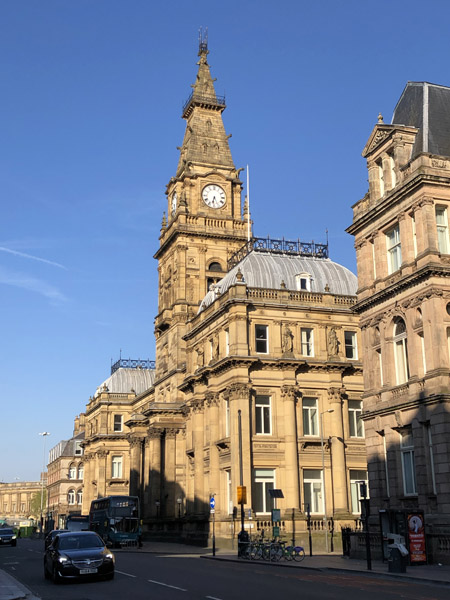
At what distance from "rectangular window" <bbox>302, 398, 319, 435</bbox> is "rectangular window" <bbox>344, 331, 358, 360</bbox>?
4.96m

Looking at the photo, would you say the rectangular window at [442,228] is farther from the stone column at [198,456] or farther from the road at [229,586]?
the stone column at [198,456]

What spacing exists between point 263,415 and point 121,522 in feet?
55.5

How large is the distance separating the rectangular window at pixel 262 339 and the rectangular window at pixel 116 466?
52.1 meters

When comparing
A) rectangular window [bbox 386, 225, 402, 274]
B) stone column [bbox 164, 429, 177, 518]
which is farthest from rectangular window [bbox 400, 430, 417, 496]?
stone column [bbox 164, 429, 177, 518]

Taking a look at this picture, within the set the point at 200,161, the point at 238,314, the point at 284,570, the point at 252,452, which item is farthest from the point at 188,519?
the point at 200,161

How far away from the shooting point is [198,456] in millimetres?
59750

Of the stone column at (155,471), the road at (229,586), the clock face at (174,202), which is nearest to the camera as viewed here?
the road at (229,586)

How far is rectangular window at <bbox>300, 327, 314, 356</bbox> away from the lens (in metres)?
57.4

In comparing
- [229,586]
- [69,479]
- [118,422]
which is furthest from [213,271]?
[69,479]

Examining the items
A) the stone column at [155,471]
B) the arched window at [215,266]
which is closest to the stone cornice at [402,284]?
the arched window at [215,266]

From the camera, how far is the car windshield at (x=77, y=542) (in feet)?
82.0

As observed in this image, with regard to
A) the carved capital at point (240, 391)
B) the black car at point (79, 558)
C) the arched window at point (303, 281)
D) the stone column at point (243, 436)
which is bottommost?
the black car at point (79, 558)

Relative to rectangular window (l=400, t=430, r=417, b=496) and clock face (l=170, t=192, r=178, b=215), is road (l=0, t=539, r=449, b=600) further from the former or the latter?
clock face (l=170, t=192, r=178, b=215)

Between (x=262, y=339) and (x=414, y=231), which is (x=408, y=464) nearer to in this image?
(x=414, y=231)
